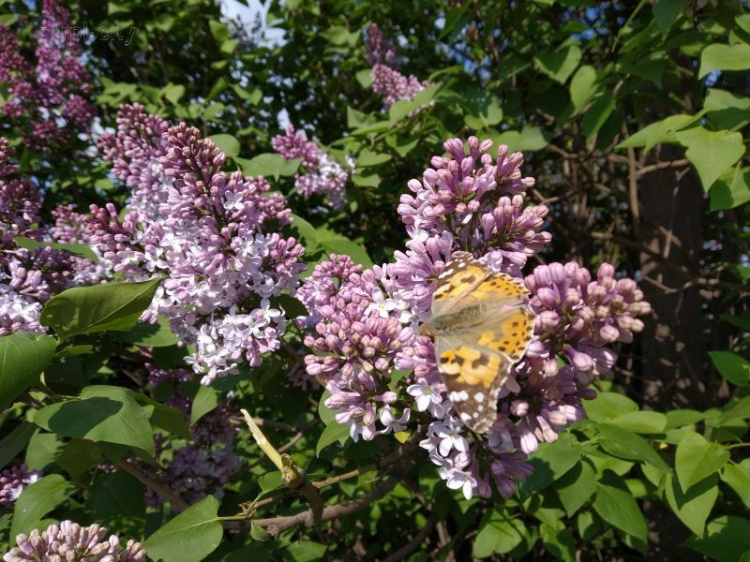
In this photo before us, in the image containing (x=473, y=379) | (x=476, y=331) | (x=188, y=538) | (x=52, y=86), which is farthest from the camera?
(x=52, y=86)

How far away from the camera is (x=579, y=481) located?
6.54ft

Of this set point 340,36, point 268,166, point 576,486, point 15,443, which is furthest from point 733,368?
point 340,36

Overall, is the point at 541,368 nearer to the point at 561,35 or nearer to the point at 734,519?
the point at 734,519

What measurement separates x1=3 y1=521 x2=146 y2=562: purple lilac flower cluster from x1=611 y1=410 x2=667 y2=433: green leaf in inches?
67.8

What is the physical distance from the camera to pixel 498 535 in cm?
238

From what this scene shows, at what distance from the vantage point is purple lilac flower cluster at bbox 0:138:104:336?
79.0 inches

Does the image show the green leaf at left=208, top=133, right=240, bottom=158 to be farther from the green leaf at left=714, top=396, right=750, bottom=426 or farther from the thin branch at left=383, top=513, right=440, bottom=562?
the green leaf at left=714, top=396, right=750, bottom=426

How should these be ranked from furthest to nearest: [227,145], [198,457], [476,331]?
[227,145] → [198,457] → [476,331]

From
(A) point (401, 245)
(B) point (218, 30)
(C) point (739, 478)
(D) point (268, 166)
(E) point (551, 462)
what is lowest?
(C) point (739, 478)

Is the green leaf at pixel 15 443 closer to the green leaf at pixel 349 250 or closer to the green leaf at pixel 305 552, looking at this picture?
the green leaf at pixel 305 552

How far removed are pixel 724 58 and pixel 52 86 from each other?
3881 millimetres

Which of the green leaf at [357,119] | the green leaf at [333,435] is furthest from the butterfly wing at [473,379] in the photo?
the green leaf at [357,119]

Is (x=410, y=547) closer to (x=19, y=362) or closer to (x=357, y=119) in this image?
(x=19, y=362)

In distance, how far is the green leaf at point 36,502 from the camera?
6.73ft
